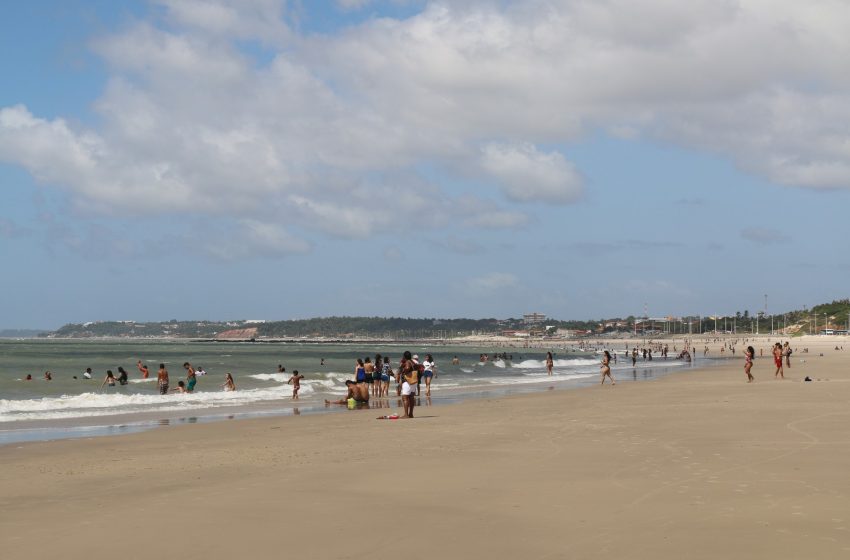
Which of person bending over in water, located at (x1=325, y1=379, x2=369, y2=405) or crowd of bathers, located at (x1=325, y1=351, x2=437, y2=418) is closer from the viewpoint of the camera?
crowd of bathers, located at (x1=325, y1=351, x2=437, y2=418)

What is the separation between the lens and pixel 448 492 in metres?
10.6

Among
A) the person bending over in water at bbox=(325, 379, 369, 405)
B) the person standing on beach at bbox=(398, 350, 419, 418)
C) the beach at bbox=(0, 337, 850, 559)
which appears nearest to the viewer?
the beach at bbox=(0, 337, 850, 559)

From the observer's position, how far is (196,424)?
21594mm

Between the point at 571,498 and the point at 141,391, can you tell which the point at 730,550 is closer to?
the point at 571,498

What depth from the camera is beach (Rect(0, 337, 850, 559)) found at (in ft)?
25.8

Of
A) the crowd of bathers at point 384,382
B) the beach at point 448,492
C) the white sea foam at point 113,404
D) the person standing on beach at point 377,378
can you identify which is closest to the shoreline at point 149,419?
the crowd of bathers at point 384,382

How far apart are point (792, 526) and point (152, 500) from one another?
24.1ft

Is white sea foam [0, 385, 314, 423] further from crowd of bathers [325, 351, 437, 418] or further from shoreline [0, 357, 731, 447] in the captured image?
crowd of bathers [325, 351, 437, 418]

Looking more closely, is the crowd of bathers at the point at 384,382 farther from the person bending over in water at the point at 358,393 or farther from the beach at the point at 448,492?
the beach at the point at 448,492

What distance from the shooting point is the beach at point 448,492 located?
788cm

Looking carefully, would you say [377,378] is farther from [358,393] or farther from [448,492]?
[448,492]

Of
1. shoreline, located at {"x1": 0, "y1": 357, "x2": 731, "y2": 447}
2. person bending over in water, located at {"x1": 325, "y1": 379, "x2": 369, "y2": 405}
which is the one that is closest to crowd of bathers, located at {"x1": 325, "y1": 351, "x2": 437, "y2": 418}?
person bending over in water, located at {"x1": 325, "y1": 379, "x2": 369, "y2": 405}

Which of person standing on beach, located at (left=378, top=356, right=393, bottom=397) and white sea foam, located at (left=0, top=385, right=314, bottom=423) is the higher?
person standing on beach, located at (left=378, top=356, right=393, bottom=397)

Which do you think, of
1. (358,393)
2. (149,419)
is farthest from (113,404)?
(358,393)
